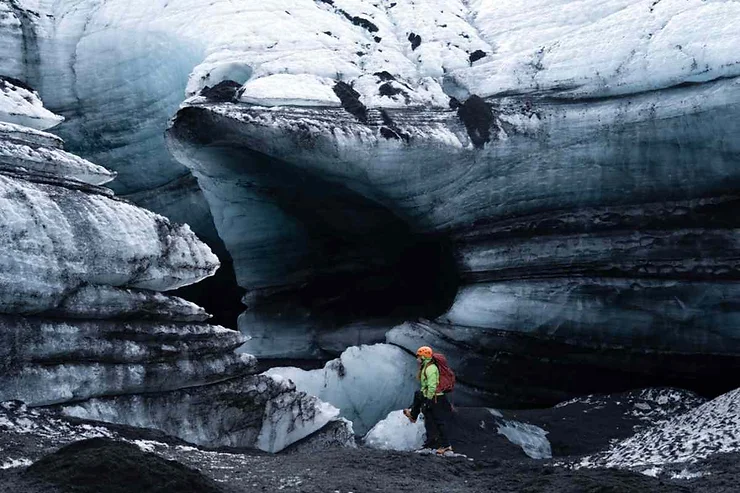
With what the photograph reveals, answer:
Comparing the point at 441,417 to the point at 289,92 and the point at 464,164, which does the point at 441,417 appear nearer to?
the point at 464,164

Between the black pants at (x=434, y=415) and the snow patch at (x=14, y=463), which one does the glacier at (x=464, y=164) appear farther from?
the snow patch at (x=14, y=463)

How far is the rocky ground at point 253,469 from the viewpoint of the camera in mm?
4578

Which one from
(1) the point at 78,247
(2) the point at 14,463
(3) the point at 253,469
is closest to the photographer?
(2) the point at 14,463

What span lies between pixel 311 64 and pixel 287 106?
118 cm

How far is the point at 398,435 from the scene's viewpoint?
785cm

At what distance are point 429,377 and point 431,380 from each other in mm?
35

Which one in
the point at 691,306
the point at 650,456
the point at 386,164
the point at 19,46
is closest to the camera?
the point at 650,456

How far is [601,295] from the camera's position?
9.60m

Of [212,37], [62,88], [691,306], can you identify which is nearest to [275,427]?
[691,306]

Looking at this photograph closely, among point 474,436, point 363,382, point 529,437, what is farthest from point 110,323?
point 529,437

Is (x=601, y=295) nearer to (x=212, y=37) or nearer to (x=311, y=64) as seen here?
(x=311, y=64)

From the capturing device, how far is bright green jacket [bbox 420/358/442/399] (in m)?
7.87

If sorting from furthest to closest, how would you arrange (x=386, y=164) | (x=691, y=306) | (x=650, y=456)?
(x=386, y=164) → (x=691, y=306) → (x=650, y=456)

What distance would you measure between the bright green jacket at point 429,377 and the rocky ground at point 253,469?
765mm
